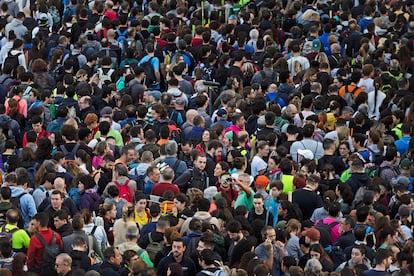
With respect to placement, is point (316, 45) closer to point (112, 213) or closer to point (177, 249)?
point (112, 213)

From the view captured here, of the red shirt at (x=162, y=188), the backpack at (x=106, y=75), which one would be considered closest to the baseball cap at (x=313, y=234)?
the red shirt at (x=162, y=188)

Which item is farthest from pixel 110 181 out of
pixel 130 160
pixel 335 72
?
pixel 335 72

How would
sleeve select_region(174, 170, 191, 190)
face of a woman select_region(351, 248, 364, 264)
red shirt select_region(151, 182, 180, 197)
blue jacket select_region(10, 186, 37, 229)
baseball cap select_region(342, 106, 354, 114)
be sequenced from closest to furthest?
face of a woman select_region(351, 248, 364, 264), blue jacket select_region(10, 186, 37, 229), red shirt select_region(151, 182, 180, 197), sleeve select_region(174, 170, 191, 190), baseball cap select_region(342, 106, 354, 114)

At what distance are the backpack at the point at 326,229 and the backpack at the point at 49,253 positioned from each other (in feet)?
11.3

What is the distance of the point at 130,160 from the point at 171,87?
137 inches

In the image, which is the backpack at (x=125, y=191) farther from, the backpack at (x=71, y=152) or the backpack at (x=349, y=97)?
the backpack at (x=349, y=97)

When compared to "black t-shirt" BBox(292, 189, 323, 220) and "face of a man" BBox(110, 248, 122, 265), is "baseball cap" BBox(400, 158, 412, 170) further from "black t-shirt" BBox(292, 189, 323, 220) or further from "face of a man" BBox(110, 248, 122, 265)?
"face of a man" BBox(110, 248, 122, 265)

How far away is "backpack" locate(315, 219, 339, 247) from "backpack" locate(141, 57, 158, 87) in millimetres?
8240

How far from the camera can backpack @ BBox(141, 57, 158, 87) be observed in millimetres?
26844

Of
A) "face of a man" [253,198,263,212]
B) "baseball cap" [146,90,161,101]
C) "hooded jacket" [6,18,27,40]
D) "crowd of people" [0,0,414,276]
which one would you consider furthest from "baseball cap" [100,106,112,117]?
"hooded jacket" [6,18,27,40]

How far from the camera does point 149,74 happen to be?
1060 inches

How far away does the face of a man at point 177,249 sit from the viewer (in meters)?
17.4

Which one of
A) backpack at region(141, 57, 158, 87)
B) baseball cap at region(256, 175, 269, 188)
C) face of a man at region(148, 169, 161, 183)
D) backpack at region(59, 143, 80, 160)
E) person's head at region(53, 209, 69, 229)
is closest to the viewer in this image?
person's head at region(53, 209, 69, 229)

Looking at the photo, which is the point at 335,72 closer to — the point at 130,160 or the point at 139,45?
the point at 139,45
